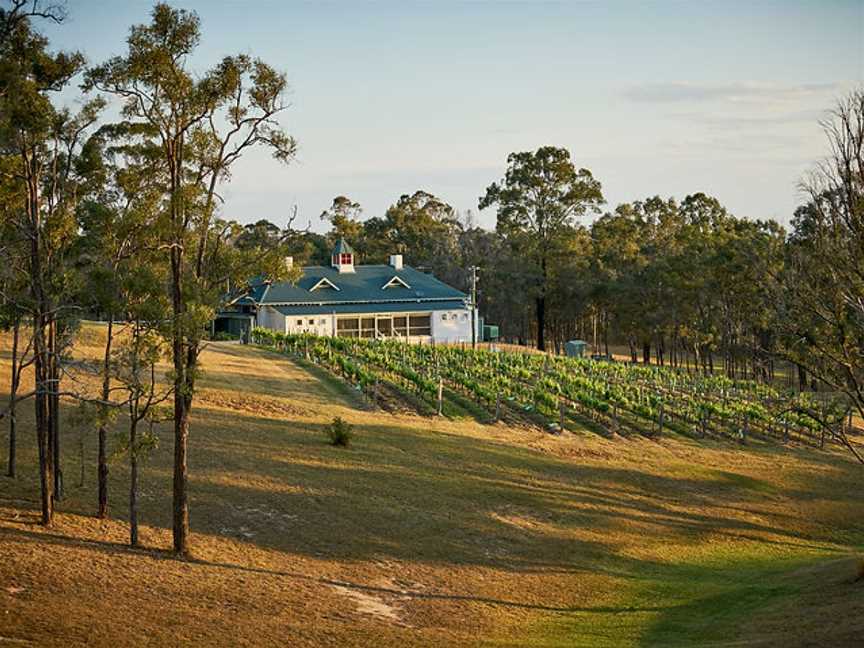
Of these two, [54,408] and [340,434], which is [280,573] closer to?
[54,408]

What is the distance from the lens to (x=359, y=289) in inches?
2340

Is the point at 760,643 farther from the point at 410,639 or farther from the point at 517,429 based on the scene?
the point at 517,429

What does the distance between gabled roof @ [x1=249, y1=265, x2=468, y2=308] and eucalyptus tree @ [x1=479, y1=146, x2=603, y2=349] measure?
712 cm

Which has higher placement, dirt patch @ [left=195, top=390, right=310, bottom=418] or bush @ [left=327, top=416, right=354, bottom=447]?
dirt patch @ [left=195, top=390, right=310, bottom=418]

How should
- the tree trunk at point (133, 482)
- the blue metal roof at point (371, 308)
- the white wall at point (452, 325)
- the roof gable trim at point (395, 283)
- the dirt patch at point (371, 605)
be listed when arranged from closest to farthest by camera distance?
the dirt patch at point (371, 605), the tree trunk at point (133, 482), the blue metal roof at point (371, 308), the white wall at point (452, 325), the roof gable trim at point (395, 283)

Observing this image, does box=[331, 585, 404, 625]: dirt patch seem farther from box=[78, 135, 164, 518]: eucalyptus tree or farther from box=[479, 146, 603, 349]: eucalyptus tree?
box=[479, 146, 603, 349]: eucalyptus tree

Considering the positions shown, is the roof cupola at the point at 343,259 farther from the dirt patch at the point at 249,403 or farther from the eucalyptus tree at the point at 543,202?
the dirt patch at the point at 249,403

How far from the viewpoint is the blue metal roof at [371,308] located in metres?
56.2

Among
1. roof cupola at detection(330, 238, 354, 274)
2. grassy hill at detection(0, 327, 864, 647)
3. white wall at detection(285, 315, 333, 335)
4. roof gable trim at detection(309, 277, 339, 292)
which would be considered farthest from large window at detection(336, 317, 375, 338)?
grassy hill at detection(0, 327, 864, 647)

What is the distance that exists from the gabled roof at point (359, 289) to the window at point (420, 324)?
4.00 feet

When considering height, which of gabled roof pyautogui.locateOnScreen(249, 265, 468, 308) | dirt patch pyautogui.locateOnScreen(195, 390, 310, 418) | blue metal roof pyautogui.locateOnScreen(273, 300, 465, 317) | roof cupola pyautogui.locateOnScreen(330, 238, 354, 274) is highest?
roof cupola pyautogui.locateOnScreen(330, 238, 354, 274)

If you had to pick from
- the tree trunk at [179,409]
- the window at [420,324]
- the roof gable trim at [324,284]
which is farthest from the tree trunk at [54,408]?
the window at [420,324]

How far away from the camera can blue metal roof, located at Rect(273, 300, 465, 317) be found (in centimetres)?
5622

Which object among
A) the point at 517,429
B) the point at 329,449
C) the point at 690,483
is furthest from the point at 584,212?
the point at 329,449
